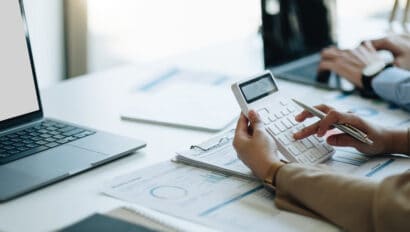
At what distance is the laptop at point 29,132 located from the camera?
1.20 metres

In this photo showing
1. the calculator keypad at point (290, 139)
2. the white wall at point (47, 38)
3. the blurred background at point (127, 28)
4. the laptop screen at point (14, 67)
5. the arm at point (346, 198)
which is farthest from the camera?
the blurred background at point (127, 28)

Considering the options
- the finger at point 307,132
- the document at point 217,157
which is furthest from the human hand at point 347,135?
the document at point 217,157

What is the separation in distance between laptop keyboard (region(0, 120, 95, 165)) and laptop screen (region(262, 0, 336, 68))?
574 mm

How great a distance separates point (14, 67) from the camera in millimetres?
1305

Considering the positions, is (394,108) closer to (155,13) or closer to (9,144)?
(9,144)

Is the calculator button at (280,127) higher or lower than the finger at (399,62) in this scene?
higher

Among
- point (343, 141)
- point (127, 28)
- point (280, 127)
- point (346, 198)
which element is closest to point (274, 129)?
point (280, 127)

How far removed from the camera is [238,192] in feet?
3.63

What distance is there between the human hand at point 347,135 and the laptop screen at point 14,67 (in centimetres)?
50

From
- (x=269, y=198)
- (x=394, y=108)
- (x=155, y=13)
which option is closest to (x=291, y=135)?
(x=269, y=198)

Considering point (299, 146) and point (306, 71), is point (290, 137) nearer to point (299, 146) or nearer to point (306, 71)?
point (299, 146)

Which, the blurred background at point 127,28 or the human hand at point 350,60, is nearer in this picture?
the human hand at point 350,60

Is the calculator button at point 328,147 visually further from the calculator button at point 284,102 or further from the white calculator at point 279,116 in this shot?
the calculator button at point 284,102

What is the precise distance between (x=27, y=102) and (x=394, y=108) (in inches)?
30.6
